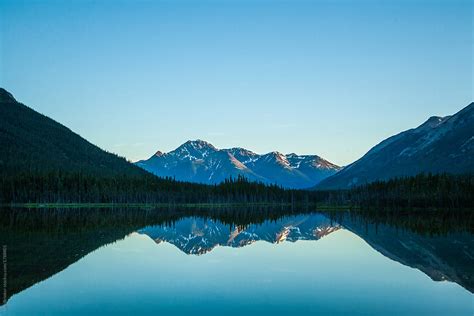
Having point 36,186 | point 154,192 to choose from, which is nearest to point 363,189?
point 154,192

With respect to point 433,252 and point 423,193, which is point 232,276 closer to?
point 433,252

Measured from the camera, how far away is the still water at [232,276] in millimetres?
24656

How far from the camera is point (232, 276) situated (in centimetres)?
3353

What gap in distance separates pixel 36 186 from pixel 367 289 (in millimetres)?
146022

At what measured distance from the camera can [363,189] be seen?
18800 centimetres

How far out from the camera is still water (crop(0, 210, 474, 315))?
24.7m

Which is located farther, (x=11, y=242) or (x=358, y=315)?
(x=11, y=242)

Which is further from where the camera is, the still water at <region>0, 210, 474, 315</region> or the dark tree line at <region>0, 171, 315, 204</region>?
the dark tree line at <region>0, 171, 315, 204</region>

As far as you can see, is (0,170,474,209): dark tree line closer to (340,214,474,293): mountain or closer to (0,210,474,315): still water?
(340,214,474,293): mountain

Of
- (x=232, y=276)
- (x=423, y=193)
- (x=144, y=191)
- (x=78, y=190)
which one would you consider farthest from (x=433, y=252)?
(x=144, y=191)

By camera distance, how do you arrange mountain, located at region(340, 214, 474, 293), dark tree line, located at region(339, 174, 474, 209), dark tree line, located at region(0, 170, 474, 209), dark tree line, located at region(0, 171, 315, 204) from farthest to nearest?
dark tree line, located at region(0, 171, 315, 204)
dark tree line, located at region(0, 170, 474, 209)
dark tree line, located at region(339, 174, 474, 209)
mountain, located at region(340, 214, 474, 293)

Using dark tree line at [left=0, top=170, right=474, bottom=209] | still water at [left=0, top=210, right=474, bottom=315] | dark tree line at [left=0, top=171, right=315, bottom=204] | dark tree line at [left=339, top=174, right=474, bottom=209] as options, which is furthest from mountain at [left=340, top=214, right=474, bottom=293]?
dark tree line at [left=0, top=171, right=315, bottom=204]

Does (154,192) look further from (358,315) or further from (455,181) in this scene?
(358,315)

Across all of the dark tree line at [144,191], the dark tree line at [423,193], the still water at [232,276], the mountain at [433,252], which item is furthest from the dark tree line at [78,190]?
the mountain at [433,252]
